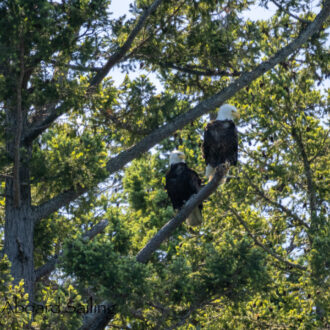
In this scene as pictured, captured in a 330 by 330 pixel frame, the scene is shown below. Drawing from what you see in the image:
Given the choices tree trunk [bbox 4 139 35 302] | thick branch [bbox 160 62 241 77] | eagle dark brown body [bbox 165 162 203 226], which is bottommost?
tree trunk [bbox 4 139 35 302]

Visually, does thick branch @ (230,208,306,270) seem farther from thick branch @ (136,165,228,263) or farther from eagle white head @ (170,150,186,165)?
thick branch @ (136,165,228,263)

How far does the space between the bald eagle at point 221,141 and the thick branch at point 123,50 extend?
78.3 inches

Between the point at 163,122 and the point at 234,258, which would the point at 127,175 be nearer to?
the point at 163,122

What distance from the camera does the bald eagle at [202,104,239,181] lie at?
34.9 ft

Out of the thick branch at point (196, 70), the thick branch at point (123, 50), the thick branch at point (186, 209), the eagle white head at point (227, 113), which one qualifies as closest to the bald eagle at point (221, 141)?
the eagle white head at point (227, 113)

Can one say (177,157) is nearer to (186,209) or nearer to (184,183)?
(184,183)

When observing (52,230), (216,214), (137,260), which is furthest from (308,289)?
(52,230)

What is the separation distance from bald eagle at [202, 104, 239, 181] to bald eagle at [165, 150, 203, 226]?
0.34 meters

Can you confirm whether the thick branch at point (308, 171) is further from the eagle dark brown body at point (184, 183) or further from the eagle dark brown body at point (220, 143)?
the eagle dark brown body at point (184, 183)

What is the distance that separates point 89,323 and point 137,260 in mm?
938


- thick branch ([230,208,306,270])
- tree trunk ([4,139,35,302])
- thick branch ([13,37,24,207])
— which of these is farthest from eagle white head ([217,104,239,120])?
thick branch ([13,37,24,207])

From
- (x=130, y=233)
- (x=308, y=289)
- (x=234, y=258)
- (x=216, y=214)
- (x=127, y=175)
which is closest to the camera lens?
(x=234, y=258)

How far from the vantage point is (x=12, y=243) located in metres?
8.91

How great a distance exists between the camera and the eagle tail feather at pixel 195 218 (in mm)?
10953
